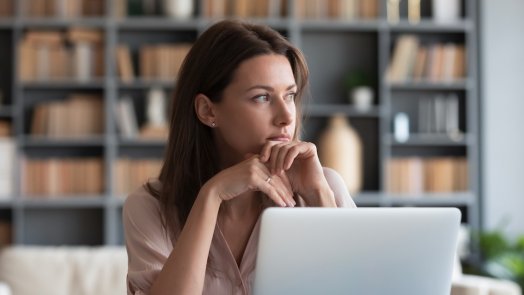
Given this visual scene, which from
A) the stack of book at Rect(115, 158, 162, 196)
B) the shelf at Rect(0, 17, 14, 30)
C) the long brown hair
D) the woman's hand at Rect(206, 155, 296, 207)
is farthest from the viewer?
the stack of book at Rect(115, 158, 162, 196)

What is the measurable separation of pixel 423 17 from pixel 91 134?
7.69ft

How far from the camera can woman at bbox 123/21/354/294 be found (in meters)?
1.63

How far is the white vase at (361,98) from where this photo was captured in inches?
230

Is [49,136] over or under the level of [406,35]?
under

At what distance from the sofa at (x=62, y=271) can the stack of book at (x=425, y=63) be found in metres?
2.86

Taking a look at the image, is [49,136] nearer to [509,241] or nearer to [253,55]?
[509,241]

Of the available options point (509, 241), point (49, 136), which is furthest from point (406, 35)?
point (49, 136)

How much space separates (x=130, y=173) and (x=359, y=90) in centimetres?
156

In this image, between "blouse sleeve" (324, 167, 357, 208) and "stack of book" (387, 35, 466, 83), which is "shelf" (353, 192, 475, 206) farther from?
"blouse sleeve" (324, 167, 357, 208)

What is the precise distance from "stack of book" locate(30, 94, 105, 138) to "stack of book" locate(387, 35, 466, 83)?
1916 mm

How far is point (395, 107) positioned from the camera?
611cm

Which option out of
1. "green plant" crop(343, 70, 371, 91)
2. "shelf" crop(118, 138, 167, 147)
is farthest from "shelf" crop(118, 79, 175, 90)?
"green plant" crop(343, 70, 371, 91)

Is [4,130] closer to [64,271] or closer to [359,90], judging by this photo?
[359,90]

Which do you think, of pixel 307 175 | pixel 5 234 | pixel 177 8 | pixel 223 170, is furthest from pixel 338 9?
pixel 223 170
